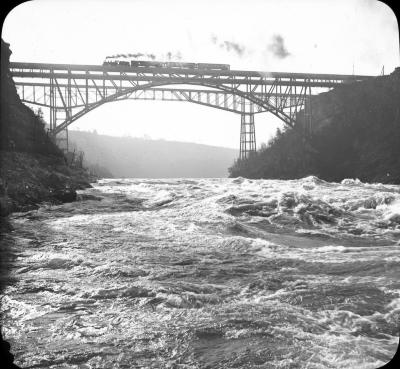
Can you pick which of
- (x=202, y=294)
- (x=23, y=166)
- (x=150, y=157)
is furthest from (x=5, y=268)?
(x=150, y=157)

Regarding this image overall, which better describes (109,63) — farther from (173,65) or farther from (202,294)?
(202,294)

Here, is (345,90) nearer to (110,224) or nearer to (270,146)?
(270,146)

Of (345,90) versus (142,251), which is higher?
(345,90)

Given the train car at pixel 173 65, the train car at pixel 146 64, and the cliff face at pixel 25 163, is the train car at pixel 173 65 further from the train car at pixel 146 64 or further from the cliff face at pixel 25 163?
the cliff face at pixel 25 163

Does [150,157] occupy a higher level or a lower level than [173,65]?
lower

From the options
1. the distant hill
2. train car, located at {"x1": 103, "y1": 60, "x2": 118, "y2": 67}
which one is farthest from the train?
the distant hill

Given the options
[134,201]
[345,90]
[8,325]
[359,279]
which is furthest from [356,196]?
[345,90]
